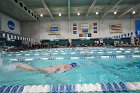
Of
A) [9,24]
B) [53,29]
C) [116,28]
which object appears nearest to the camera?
[9,24]

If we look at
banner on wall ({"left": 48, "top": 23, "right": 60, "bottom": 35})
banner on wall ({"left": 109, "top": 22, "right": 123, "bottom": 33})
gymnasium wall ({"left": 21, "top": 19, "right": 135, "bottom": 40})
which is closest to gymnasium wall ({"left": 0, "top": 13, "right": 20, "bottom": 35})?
gymnasium wall ({"left": 21, "top": 19, "right": 135, "bottom": 40})

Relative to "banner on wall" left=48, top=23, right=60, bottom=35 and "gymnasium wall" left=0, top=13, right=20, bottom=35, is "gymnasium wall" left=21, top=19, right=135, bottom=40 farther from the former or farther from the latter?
"gymnasium wall" left=0, top=13, right=20, bottom=35

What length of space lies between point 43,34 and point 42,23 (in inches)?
61.0

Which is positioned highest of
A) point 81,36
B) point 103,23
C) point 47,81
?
point 103,23

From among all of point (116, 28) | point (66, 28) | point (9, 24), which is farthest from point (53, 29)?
point (116, 28)

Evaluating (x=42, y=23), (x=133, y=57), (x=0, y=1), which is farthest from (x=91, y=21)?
(x=133, y=57)

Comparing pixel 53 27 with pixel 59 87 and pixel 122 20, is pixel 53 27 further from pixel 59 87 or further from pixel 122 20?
pixel 59 87

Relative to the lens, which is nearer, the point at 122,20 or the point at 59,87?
the point at 59,87

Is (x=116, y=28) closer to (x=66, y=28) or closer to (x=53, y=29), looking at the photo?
(x=66, y=28)

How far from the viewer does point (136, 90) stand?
228 centimetres

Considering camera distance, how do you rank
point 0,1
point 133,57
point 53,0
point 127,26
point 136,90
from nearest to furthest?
point 136,90 → point 133,57 → point 0,1 → point 53,0 → point 127,26

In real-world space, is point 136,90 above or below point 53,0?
below

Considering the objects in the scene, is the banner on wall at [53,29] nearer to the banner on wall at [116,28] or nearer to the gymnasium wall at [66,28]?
the gymnasium wall at [66,28]

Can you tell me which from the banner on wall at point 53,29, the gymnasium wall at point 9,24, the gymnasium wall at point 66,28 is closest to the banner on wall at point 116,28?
the gymnasium wall at point 66,28
